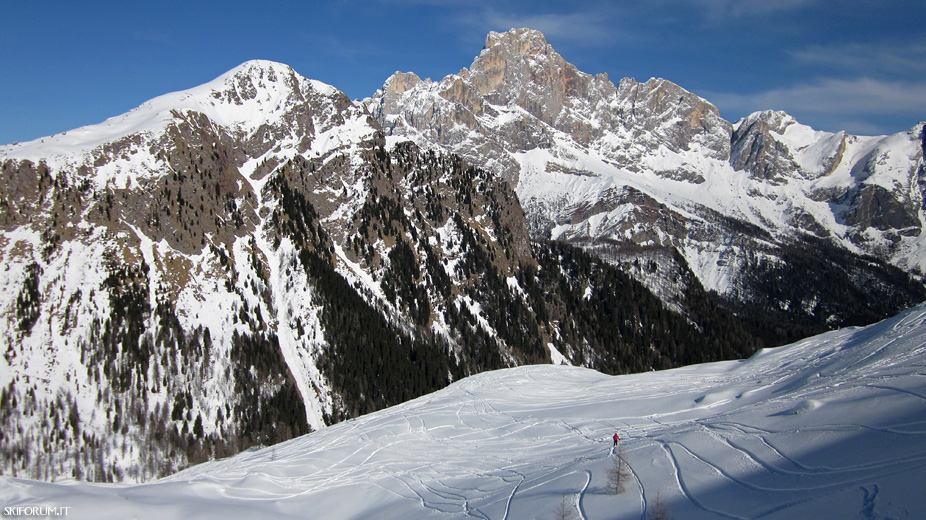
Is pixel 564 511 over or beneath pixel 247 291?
beneath

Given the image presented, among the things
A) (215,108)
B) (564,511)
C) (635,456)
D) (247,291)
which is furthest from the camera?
(215,108)

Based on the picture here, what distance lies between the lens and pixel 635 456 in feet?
84.1

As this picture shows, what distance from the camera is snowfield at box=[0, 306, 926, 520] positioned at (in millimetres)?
19031

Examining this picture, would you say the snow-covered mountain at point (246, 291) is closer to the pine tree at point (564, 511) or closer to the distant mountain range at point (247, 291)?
the distant mountain range at point (247, 291)

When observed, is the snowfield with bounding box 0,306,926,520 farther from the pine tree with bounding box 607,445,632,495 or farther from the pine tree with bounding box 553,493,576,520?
the pine tree with bounding box 607,445,632,495

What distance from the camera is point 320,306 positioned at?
447 ft

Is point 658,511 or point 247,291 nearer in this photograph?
point 658,511

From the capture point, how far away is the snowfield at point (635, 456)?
62.4 feet

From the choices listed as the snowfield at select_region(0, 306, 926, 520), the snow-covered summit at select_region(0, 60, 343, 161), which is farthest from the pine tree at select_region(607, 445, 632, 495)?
the snow-covered summit at select_region(0, 60, 343, 161)

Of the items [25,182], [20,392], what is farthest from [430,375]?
[25,182]

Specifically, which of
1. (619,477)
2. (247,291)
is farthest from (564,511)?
(247,291)

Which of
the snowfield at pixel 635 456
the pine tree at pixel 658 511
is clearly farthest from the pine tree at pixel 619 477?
the pine tree at pixel 658 511

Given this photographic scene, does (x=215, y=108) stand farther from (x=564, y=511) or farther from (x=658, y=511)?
(x=658, y=511)

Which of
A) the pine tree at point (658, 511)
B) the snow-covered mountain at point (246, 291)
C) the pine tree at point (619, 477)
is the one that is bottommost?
the pine tree at point (658, 511)
